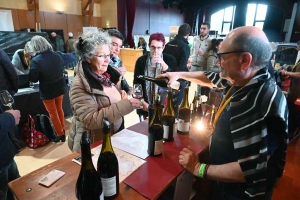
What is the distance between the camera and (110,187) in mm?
698

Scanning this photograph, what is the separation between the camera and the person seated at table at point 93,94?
1.17 metres

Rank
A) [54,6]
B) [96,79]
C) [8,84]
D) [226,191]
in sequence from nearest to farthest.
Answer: [226,191] → [96,79] → [8,84] → [54,6]

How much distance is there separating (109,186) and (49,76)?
93.4 inches

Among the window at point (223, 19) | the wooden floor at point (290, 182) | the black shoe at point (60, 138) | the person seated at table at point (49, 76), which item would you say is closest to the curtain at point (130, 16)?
the window at point (223, 19)

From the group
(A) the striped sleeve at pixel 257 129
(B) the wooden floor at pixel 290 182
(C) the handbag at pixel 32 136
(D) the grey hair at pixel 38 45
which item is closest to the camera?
(A) the striped sleeve at pixel 257 129

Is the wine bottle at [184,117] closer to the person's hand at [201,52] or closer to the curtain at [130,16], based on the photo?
the person's hand at [201,52]

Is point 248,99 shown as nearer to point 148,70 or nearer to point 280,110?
point 280,110

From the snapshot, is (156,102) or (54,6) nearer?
(156,102)

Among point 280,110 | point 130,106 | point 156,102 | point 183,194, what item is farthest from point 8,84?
point 280,110

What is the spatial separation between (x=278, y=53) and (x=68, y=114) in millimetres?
5343

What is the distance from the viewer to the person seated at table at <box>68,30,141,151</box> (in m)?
1.17

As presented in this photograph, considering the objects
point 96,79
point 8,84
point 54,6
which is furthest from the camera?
point 54,6

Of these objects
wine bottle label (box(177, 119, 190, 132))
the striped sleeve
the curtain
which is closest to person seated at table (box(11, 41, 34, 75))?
wine bottle label (box(177, 119, 190, 132))

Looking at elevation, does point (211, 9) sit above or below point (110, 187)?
above
